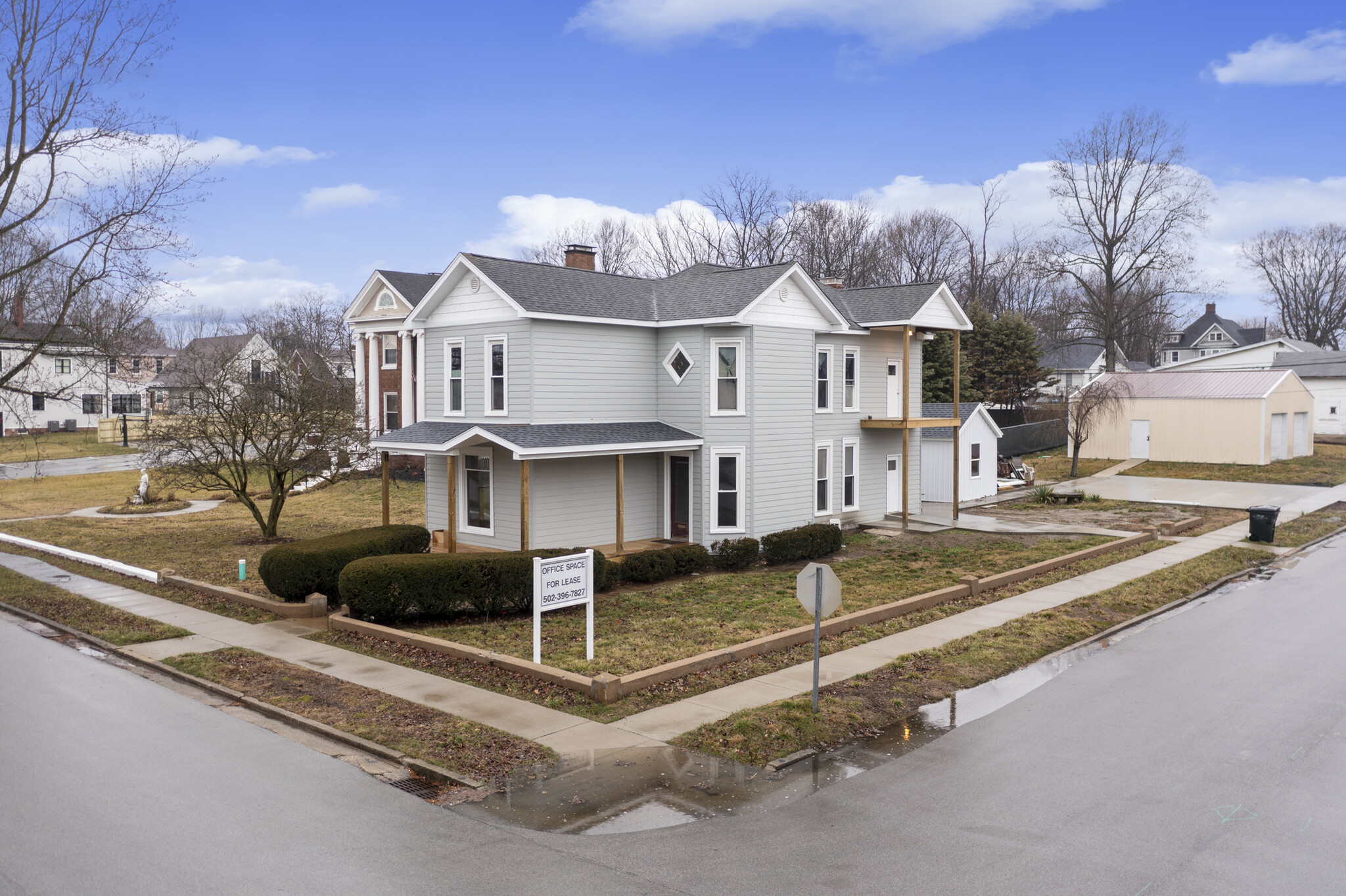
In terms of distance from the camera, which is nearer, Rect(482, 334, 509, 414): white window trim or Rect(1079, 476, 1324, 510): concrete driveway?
Rect(482, 334, 509, 414): white window trim

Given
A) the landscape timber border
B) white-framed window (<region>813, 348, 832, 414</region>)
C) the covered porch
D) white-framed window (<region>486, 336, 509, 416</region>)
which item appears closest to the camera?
the landscape timber border

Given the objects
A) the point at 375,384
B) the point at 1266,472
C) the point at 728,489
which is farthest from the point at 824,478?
the point at 1266,472

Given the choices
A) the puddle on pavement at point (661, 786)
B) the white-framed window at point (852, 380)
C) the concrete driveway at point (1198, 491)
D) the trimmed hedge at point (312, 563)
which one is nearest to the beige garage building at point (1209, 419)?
the concrete driveway at point (1198, 491)

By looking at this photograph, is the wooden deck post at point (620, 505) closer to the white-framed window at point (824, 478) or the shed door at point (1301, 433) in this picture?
the white-framed window at point (824, 478)

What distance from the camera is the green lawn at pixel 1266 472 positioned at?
132 feet

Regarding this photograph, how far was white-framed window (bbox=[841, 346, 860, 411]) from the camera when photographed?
2708 cm

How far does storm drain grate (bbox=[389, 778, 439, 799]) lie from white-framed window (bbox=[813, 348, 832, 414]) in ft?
60.3

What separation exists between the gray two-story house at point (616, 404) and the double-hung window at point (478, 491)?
0.12 feet

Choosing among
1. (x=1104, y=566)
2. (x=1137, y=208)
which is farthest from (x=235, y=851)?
(x=1137, y=208)

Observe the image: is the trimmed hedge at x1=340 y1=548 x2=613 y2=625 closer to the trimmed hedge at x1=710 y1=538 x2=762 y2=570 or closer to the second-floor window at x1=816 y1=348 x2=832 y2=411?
the trimmed hedge at x1=710 y1=538 x2=762 y2=570

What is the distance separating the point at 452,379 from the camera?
23.1 metres

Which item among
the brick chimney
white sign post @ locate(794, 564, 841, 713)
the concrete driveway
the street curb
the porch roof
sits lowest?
the concrete driveway

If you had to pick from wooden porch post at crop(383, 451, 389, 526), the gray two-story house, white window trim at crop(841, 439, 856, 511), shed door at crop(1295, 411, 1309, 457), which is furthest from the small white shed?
shed door at crop(1295, 411, 1309, 457)

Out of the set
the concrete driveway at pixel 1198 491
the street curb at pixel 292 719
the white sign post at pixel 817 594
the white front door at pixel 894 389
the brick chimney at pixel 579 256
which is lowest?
the concrete driveway at pixel 1198 491
